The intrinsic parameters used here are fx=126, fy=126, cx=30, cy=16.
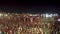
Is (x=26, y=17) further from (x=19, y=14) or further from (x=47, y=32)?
(x=47, y=32)

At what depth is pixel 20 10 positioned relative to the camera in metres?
1.56

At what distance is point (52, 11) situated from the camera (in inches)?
62.2

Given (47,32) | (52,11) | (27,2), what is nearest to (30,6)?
(27,2)

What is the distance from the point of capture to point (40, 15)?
154 cm

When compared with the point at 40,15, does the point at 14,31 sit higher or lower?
lower

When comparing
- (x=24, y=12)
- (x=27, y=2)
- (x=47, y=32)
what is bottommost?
(x=47, y=32)

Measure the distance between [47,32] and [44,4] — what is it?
1.17ft

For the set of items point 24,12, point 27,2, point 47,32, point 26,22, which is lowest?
point 47,32

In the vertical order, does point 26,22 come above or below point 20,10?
below

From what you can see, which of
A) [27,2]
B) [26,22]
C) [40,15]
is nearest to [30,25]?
[26,22]

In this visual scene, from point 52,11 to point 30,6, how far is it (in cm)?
28

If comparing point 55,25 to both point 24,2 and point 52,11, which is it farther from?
point 24,2

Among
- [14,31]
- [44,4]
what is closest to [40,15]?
[44,4]

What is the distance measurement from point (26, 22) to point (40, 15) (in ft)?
0.62
